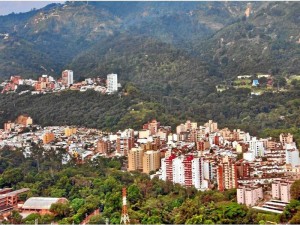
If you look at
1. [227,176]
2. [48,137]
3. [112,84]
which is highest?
[112,84]

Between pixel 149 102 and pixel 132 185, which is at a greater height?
pixel 149 102

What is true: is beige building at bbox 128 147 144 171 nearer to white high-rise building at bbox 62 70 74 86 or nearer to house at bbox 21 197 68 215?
house at bbox 21 197 68 215

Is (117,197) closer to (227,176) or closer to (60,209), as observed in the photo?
(60,209)

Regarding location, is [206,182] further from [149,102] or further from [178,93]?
[178,93]

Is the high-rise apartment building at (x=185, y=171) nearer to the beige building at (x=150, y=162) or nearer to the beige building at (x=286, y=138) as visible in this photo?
the beige building at (x=150, y=162)

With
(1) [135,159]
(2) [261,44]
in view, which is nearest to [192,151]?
(1) [135,159]

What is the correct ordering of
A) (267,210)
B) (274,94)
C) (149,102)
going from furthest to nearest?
(274,94) < (149,102) < (267,210)

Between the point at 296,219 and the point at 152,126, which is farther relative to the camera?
the point at 152,126

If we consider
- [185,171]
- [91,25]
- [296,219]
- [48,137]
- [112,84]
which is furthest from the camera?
[91,25]

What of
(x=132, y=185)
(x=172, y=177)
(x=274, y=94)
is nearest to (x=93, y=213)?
(x=132, y=185)
